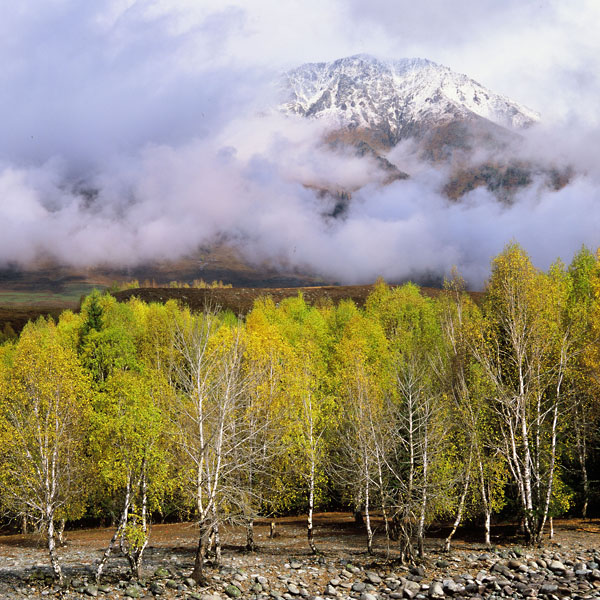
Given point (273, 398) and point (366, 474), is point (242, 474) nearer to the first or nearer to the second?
point (273, 398)

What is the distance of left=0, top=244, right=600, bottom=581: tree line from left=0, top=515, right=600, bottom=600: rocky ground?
1212mm

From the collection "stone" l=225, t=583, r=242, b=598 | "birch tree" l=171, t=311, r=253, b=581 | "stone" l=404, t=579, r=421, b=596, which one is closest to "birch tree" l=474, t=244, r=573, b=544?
"stone" l=404, t=579, r=421, b=596

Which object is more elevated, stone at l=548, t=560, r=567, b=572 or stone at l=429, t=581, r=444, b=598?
stone at l=548, t=560, r=567, b=572

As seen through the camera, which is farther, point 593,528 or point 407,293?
point 407,293

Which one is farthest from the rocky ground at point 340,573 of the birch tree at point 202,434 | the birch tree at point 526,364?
the birch tree at point 526,364

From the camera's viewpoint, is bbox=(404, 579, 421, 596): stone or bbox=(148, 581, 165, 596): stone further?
bbox=(404, 579, 421, 596): stone

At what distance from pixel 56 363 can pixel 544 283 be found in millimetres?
30294

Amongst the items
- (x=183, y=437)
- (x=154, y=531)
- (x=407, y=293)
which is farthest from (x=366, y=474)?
(x=407, y=293)

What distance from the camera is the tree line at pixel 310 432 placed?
24.8 m

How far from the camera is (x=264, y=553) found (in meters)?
32.2

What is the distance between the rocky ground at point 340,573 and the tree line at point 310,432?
1212 millimetres

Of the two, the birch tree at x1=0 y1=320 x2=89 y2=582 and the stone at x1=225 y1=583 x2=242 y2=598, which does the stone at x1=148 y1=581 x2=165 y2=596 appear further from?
the birch tree at x1=0 y1=320 x2=89 y2=582

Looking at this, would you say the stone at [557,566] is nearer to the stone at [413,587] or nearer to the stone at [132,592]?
the stone at [413,587]

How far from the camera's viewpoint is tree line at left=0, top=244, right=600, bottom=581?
24828 mm
